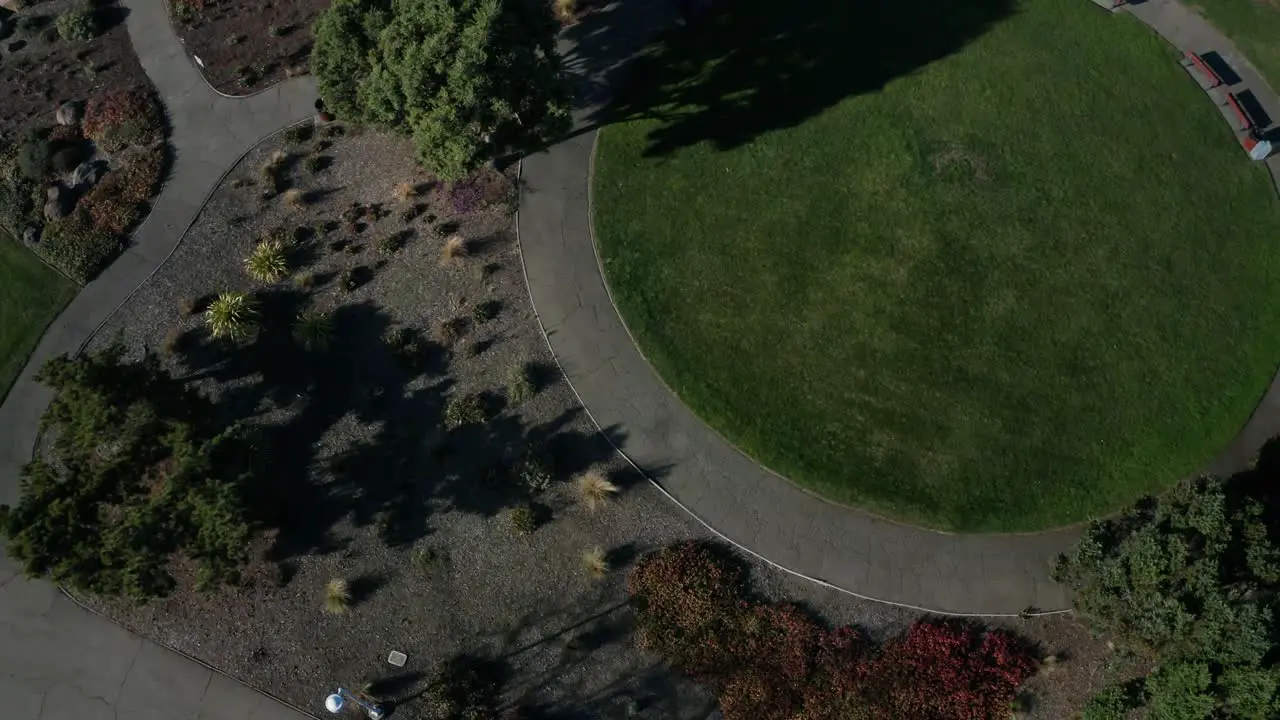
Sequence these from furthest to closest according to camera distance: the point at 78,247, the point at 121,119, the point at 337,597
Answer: the point at 121,119 < the point at 78,247 < the point at 337,597

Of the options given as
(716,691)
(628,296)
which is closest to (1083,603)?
(716,691)

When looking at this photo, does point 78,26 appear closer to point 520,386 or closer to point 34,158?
point 34,158

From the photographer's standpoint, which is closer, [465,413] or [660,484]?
[660,484]

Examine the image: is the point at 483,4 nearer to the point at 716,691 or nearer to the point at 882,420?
the point at 882,420

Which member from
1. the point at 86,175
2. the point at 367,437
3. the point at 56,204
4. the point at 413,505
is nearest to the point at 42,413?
the point at 56,204

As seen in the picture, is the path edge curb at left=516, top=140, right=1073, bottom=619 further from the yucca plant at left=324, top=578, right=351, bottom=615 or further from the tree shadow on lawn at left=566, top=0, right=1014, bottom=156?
the yucca plant at left=324, top=578, right=351, bottom=615

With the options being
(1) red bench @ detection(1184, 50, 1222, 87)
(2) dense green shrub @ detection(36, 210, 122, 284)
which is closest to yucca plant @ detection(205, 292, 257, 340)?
(2) dense green shrub @ detection(36, 210, 122, 284)

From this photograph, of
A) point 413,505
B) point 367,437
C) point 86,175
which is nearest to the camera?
point 413,505

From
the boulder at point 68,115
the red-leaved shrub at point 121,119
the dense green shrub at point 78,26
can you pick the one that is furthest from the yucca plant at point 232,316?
the dense green shrub at point 78,26
